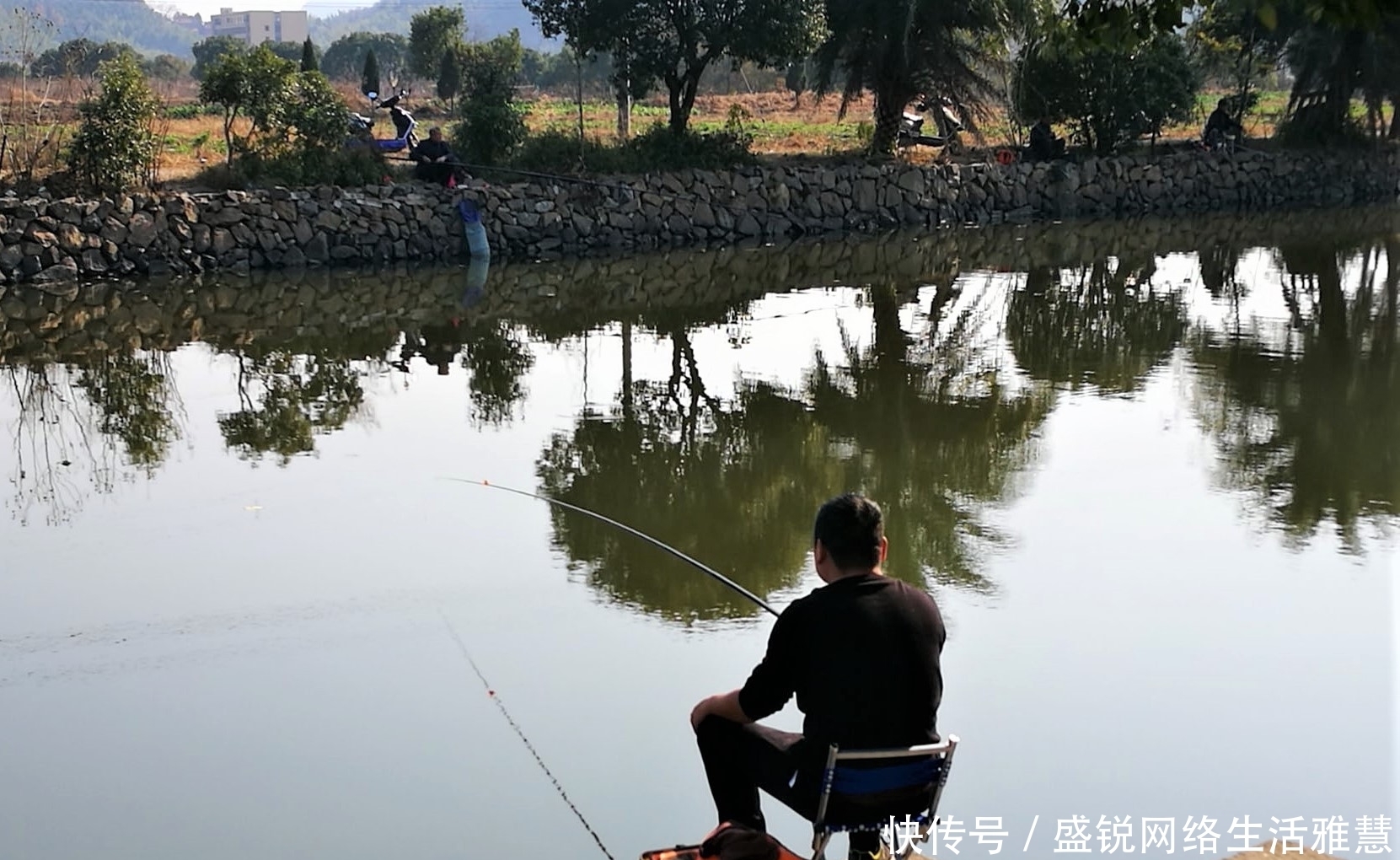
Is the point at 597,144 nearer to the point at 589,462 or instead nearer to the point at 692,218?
the point at 692,218

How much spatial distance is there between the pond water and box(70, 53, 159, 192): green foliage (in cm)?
460

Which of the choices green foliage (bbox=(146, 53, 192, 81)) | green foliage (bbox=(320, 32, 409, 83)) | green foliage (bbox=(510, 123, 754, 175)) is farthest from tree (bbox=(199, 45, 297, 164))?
green foliage (bbox=(320, 32, 409, 83))

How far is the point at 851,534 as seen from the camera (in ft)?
11.0

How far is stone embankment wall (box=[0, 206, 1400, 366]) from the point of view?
1321 cm

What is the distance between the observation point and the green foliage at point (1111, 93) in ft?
79.8

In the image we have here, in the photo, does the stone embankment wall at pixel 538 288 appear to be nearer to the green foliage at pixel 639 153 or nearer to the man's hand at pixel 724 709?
the green foliage at pixel 639 153

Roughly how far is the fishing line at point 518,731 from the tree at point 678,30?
15.5m

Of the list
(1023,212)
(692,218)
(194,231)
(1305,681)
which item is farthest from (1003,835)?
(1023,212)

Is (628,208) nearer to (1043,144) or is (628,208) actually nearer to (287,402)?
(1043,144)

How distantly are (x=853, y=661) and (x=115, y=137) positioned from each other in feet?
52.7

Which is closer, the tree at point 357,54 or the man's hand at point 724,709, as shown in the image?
the man's hand at point 724,709

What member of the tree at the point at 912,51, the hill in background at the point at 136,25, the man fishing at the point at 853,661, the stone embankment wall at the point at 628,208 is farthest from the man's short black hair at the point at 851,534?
the hill in background at the point at 136,25

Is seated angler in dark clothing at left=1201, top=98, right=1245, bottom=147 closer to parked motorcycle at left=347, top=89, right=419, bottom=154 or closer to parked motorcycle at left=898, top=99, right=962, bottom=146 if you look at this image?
parked motorcycle at left=898, top=99, right=962, bottom=146

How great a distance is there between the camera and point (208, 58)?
56.0m
